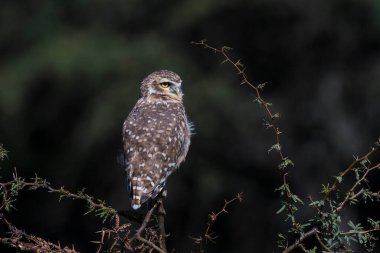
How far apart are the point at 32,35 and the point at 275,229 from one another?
374 centimetres

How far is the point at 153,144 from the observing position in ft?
14.1

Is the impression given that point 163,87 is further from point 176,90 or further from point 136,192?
point 136,192

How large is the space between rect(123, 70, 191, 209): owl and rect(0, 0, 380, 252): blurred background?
6239mm

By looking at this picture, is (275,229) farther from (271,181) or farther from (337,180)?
(337,180)

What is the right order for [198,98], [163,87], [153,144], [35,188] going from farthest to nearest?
1. [198,98]
2. [163,87]
3. [153,144]
4. [35,188]

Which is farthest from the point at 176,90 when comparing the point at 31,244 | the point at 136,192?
the point at 31,244

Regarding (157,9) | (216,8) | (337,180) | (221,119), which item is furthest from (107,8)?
(337,180)

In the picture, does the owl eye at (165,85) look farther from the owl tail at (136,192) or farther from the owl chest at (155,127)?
the owl tail at (136,192)

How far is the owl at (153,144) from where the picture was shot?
407 cm

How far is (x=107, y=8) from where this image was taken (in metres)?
12.5

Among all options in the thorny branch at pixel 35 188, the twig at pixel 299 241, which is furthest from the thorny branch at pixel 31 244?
the twig at pixel 299 241

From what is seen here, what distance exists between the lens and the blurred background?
1123 centimetres

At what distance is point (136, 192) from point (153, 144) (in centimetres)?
35

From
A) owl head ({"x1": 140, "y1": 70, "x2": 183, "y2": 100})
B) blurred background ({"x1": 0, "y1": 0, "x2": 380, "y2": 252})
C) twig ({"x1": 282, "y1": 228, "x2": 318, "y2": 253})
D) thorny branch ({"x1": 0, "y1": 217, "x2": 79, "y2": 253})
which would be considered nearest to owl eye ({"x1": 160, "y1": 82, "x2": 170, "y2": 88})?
A: owl head ({"x1": 140, "y1": 70, "x2": 183, "y2": 100})
